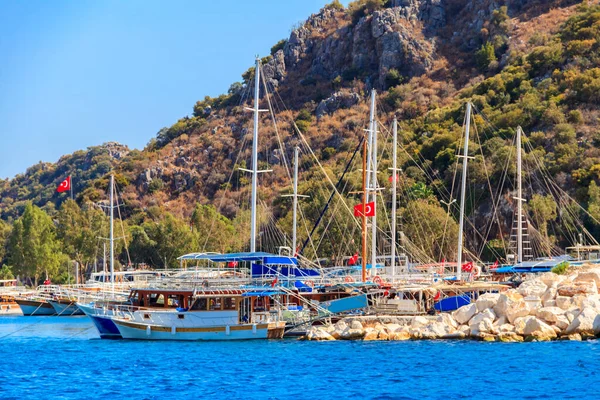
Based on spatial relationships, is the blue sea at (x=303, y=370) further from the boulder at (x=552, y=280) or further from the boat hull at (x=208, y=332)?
the boulder at (x=552, y=280)

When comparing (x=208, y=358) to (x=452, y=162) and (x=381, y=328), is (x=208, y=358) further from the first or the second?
(x=452, y=162)

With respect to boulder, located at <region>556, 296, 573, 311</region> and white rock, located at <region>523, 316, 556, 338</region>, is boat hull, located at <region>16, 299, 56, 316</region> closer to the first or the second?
white rock, located at <region>523, 316, 556, 338</region>

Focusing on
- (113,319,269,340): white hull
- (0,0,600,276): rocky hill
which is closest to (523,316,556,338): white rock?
(113,319,269,340): white hull

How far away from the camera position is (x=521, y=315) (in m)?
41.9

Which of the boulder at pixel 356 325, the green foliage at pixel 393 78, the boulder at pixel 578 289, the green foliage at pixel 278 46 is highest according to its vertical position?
the green foliage at pixel 278 46

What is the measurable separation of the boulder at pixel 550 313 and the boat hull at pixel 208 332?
1333cm

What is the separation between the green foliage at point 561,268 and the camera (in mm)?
52338

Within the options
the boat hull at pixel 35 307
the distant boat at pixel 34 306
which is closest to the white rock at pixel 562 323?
the distant boat at pixel 34 306

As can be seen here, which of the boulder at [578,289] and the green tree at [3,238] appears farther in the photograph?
the green tree at [3,238]

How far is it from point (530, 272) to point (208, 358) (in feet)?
88.9

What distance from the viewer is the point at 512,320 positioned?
137ft

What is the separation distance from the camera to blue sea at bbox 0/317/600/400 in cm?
2944

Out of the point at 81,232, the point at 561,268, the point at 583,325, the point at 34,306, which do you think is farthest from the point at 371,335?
the point at 81,232

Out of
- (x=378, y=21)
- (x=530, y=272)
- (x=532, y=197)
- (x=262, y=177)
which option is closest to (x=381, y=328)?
(x=530, y=272)
